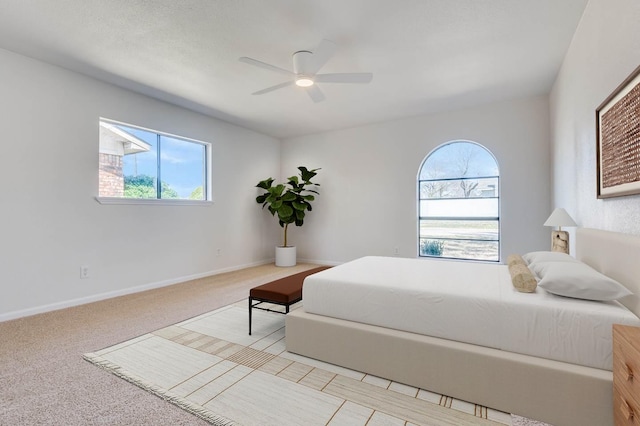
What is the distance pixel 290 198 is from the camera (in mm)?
5762

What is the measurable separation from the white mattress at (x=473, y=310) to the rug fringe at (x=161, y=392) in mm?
921

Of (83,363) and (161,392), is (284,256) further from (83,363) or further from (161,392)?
(161,392)

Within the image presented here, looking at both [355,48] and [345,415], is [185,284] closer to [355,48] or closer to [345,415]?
[345,415]

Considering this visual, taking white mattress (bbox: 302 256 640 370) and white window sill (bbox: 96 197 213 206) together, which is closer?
white mattress (bbox: 302 256 640 370)

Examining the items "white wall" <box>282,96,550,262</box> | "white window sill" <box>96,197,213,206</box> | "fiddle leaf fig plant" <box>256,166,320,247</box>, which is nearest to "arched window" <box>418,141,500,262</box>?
"white wall" <box>282,96,550,262</box>

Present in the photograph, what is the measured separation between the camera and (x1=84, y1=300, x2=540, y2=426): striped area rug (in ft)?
5.20

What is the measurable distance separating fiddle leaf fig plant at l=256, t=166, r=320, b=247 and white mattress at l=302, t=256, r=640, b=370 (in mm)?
3376

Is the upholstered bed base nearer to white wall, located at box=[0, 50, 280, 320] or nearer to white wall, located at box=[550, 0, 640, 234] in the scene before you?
white wall, located at box=[550, 0, 640, 234]

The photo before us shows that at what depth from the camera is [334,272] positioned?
2457 millimetres

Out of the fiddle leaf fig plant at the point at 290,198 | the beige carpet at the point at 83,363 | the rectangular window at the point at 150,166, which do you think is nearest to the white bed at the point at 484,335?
the beige carpet at the point at 83,363

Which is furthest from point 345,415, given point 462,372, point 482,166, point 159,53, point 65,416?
point 482,166

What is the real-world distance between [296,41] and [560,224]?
117 inches

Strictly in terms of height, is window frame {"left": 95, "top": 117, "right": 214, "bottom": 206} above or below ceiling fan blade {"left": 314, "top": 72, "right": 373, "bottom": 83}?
below

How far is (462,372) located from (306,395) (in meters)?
0.92
